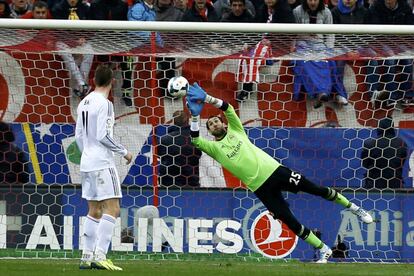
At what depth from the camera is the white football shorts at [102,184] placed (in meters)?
10.5

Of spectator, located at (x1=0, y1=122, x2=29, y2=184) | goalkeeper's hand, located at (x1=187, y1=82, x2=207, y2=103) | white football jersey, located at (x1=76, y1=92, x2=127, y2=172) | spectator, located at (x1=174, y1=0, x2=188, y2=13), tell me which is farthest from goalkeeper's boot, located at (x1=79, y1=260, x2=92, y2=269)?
spectator, located at (x1=174, y1=0, x2=188, y2=13)

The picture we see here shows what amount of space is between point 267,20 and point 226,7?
2.44 ft

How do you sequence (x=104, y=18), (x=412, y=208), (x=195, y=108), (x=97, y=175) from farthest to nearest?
(x=104, y=18) → (x=412, y=208) → (x=195, y=108) → (x=97, y=175)

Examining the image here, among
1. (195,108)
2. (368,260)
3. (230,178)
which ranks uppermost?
(195,108)

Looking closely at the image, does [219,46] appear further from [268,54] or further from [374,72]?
[374,72]

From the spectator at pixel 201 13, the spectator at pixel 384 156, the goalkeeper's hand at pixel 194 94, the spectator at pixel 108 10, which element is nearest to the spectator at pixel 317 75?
→ the spectator at pixel 384 156

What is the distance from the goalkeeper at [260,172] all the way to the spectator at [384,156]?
3.23ft

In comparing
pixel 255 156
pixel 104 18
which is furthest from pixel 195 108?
pixel 104 18

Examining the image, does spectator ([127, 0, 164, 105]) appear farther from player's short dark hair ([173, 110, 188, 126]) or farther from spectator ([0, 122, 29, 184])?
spectator ([0, 122, 29, 184])

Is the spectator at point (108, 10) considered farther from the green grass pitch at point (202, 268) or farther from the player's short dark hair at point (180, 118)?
the green grass pitch at point (202, 268)

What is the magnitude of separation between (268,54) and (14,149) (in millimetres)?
3400

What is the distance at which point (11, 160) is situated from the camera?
44.4 feet

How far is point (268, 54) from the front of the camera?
13.4 meters

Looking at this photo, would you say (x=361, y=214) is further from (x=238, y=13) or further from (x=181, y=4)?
(x=181, y=4)
